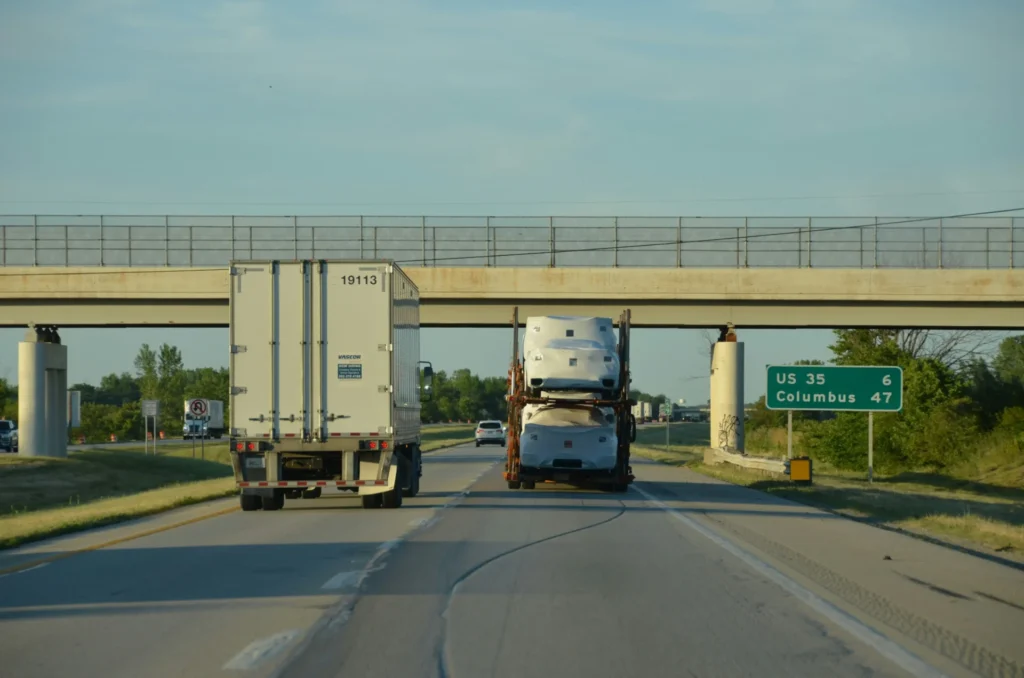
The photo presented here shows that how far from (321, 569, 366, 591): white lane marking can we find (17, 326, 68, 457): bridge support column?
36.3 metres

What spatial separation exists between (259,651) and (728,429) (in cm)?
4126

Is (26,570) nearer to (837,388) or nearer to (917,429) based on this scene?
(837,388)

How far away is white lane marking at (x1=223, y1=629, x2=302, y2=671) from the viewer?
821 centimetres

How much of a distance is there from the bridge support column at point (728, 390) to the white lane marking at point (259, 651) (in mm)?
39662

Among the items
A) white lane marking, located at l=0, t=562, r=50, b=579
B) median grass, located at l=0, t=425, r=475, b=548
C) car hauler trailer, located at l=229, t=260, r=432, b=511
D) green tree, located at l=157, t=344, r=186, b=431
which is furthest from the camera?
green tree, located at l=157, t=344, r=186, b=431

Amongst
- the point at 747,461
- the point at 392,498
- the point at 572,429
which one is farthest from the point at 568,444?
the point at 747,461

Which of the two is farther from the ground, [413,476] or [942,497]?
[413,476]

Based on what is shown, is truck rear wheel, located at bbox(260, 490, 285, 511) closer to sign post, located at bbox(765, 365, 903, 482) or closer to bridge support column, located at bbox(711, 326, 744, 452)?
sign post, located at bbox(765, 365, 903, 482)

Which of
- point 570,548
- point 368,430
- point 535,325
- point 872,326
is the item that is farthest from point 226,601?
point 872,326

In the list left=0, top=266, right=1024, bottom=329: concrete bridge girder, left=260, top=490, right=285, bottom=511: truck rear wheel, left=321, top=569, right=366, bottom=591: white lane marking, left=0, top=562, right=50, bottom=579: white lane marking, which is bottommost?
left=260, top=490, right=285, bottom=511: truck rear wheel

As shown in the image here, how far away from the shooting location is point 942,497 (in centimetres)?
3222

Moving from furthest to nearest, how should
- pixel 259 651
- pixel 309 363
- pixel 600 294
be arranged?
pixel 600 294 < pixel 309 363 < pixel 259 651

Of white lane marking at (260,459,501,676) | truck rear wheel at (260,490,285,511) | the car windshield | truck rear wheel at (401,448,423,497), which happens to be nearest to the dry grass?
truck rear wheel at (260,490,285,511)

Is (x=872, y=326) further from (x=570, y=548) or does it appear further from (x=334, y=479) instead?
(x=570, y=548)
